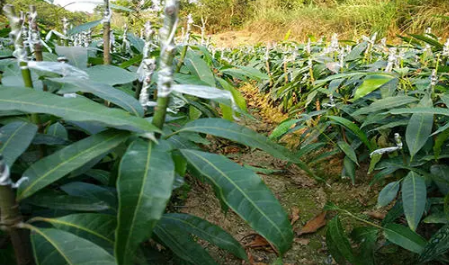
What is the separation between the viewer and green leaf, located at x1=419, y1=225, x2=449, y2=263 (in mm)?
955

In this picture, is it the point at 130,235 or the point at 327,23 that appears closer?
the point at 130,235

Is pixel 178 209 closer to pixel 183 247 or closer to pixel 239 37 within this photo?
pixel 183 247

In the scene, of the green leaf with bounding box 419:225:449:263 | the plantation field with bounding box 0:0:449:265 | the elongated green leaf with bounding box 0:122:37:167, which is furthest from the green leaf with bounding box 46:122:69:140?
the green leaf with bounding box 419:225:449:263

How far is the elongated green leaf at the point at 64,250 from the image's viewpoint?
0.46m

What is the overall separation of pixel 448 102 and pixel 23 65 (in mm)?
1286

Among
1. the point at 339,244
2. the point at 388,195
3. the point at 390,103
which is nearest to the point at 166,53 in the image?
the point at 339,244

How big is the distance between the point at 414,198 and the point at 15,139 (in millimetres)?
1109

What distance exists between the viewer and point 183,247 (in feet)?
2.19

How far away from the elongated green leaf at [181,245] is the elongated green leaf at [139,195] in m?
0.22

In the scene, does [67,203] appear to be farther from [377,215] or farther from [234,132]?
[377,215]

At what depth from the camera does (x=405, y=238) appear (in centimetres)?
110

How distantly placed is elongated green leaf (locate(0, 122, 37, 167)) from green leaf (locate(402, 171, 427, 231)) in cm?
104

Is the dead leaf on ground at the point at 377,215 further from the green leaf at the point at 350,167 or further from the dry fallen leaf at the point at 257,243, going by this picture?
the dry fallen leaf at the point at 257,243

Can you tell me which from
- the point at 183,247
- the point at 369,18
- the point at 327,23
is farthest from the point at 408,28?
the point at 183,247
